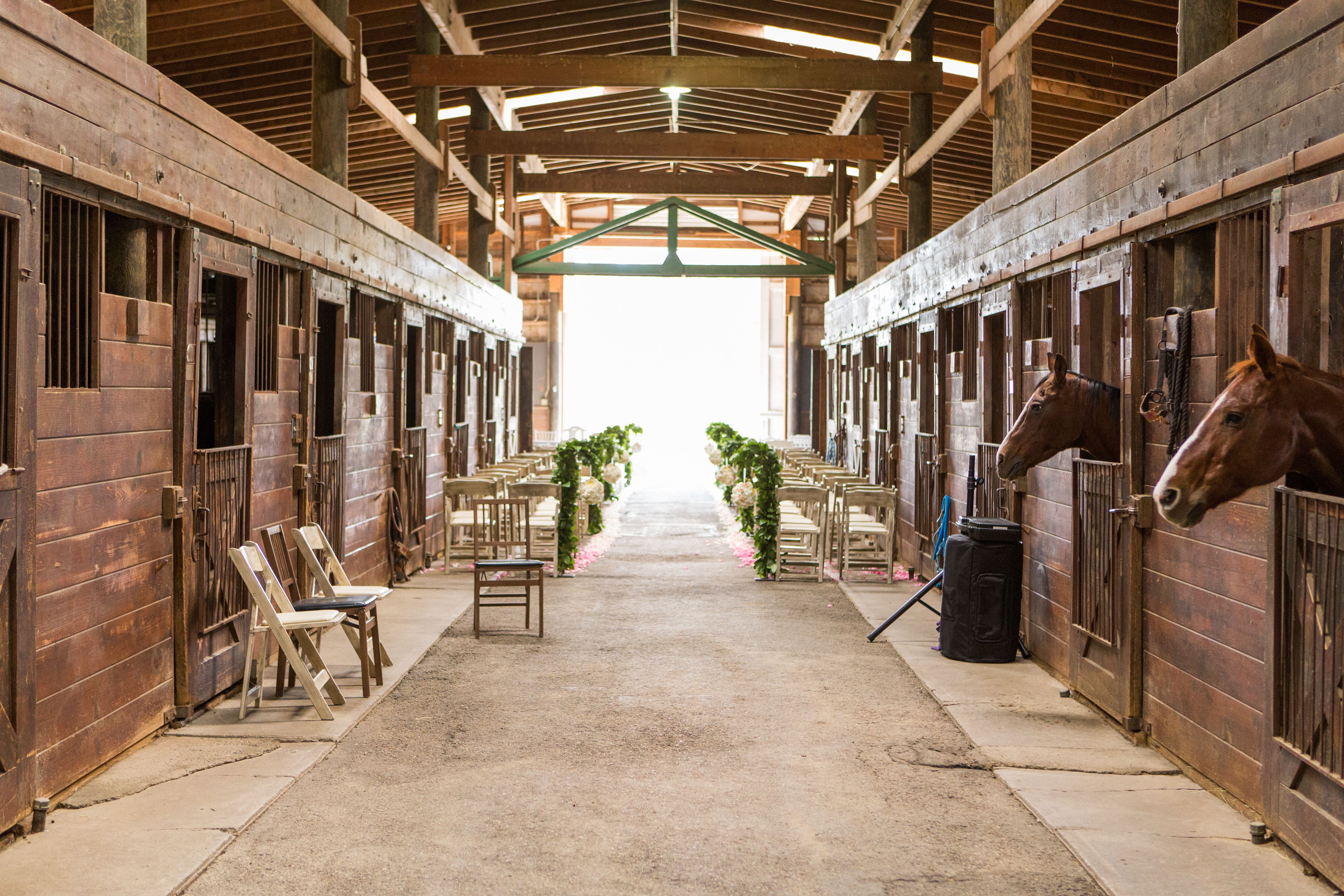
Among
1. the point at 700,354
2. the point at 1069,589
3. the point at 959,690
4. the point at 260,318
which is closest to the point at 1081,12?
the point at 1069,589

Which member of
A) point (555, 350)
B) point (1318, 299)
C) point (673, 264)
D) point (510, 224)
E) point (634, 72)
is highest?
point (634, 72)

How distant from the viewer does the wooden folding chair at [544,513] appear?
10.8 metres

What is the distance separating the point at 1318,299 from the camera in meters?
3.99

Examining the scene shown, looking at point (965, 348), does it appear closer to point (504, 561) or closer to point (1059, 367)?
point (1059, 367)

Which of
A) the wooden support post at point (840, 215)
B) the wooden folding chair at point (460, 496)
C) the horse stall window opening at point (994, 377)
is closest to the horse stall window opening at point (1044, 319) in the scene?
the horse stall window opening at point (994, 377)

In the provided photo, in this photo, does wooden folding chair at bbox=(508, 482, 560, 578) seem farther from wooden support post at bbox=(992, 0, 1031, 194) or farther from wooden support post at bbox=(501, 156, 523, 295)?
wooden support post at bbox=(501, 156, 523, 295)

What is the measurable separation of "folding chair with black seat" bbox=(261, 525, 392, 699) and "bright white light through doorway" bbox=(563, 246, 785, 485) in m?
19.5

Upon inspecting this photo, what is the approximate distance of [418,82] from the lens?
10711 millimetres

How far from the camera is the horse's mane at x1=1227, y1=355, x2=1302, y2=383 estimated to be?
3.55m

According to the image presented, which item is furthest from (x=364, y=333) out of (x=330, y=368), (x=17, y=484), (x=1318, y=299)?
(x=1318, y=299)

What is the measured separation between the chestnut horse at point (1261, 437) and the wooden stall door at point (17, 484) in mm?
3785

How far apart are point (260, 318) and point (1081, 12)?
22.7 ft

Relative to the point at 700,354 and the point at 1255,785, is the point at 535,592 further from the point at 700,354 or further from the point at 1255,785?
the point at 700,354

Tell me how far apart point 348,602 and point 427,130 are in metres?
7.14
